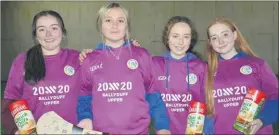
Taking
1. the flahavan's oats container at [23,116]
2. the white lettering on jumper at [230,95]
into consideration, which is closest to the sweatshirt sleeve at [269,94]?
the white lettering on jumper at [230,95]

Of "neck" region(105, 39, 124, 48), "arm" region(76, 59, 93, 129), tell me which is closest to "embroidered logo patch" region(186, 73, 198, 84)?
"neck" region(105, 39, 124, 48)

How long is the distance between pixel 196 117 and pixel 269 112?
0.48m

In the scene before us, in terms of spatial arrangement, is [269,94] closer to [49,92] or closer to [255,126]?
[255,126]

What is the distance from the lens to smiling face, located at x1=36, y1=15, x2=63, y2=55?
7.04 feet

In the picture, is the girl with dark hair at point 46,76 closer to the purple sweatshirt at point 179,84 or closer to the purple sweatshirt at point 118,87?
the purple sweatshirt at point 118,87

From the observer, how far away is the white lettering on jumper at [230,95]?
2.19 meters

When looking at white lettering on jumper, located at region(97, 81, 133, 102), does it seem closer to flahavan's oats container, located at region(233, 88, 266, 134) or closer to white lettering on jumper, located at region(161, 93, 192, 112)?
white lettering on jumper, located at region(161, 93, 192, 112)

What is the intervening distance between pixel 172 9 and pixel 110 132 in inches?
62.6

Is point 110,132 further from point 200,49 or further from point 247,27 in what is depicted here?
point 247,27

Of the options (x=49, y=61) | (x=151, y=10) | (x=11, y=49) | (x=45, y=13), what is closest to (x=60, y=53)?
(x=49, y=61)

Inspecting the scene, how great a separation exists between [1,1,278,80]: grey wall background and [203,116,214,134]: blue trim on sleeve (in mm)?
394

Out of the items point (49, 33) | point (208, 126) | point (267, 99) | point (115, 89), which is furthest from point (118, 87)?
point (267, 99)

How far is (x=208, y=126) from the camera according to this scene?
2.26 metres

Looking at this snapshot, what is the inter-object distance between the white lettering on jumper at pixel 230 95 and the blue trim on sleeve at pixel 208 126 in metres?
0.11
